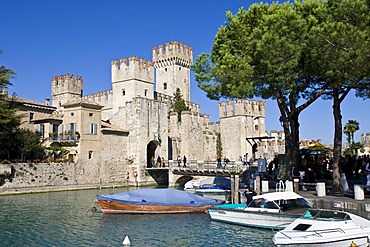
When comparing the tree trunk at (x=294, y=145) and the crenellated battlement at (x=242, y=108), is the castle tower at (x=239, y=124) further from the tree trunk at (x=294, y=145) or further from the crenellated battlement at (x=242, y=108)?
the tree trunk at (x=294, y=145)

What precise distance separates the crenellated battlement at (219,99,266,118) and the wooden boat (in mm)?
26142

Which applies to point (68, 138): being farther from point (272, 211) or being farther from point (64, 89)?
point (272, 211)

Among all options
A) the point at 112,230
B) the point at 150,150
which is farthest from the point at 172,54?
the point at 112,230

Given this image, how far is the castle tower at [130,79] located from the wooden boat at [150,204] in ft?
88.7

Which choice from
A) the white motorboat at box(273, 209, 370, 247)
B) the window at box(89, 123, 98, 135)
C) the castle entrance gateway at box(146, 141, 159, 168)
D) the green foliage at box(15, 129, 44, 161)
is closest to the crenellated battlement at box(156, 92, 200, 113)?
the castle entrance gateway at box(146, 141, 159, 168)

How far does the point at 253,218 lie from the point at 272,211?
2.78 ft

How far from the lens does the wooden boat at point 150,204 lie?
59.1 feet

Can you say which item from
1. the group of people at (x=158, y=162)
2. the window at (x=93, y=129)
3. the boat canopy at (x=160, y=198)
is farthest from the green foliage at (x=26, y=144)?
the boat canopy at (x=160, y=198)

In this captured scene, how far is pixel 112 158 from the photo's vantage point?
117 feet

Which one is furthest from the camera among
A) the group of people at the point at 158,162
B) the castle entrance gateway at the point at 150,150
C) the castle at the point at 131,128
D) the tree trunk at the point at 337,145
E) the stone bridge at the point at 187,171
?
the castle entrance gateway at the point at 150,150

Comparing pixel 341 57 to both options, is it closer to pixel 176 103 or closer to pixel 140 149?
pixel 140 149

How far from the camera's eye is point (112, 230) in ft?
48.2

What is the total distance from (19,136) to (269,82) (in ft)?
65.4

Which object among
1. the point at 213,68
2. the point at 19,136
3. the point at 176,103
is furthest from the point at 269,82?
the point at 176,103
